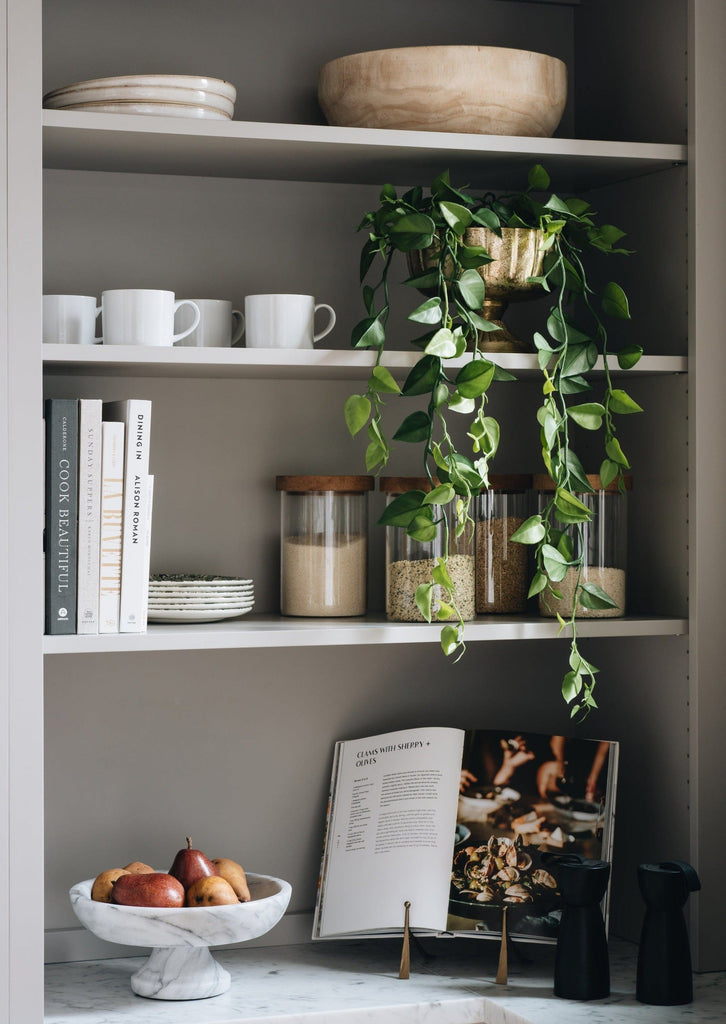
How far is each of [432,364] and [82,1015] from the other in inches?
37.0

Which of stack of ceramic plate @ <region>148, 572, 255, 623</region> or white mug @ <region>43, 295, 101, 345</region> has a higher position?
white mug @ <region>43, 295, 101, 345</region>

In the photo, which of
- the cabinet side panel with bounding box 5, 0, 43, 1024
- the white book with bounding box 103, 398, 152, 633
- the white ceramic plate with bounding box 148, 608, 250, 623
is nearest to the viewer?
the cabinet side panel with bounding box 5, 0, 43, 1024

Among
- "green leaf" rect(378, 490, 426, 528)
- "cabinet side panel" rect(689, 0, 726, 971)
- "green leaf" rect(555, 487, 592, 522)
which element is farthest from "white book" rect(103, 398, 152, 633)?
"cabinet side panel" rect(689, 0, 726, 971)

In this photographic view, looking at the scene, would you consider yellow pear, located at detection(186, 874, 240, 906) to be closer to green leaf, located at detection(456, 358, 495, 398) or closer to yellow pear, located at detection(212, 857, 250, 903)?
yellow pear, located at detection(212, 857, 250, 903)

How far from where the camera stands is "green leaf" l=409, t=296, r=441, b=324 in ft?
5.47

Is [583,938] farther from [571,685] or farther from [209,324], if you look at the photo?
[209,324]

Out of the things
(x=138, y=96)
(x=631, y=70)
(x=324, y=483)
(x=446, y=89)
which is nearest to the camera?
(x=138, y=96)

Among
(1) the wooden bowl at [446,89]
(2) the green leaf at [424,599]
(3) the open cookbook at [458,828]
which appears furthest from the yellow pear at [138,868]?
(1) the wooden bowl at [446,89]

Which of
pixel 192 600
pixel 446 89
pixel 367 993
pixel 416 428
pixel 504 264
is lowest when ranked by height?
pixel 367 993

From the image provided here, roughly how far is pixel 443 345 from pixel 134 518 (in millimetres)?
445

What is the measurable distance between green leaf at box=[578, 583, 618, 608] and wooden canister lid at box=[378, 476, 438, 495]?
10.0 inches

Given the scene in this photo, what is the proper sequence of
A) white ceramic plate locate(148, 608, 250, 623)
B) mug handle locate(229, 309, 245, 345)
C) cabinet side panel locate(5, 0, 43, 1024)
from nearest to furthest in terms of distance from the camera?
cabinet side panel locate(5, 0, 43, 1024), white ceramic plate locate(148, 608, 250, 623), mug handle locate(229, 309, 245, 345)

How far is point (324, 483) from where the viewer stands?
6.11ft

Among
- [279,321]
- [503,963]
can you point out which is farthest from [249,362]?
[503,963]
